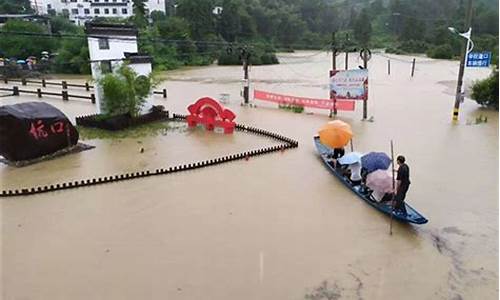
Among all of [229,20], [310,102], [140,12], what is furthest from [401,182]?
[229,20]

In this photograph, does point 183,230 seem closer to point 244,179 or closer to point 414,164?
point 244,179

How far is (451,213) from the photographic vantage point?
8781mm

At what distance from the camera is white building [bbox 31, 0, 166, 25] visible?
70688mm

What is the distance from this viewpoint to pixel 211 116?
1617 centimetres

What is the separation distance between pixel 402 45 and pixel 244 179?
62.6 meters

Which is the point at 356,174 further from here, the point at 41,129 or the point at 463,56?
the point at 463,56

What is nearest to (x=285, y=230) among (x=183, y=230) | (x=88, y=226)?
(x=183, y=230)

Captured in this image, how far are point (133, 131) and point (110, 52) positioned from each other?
3.45 meters

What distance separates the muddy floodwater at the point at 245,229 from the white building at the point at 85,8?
63275 millimetres

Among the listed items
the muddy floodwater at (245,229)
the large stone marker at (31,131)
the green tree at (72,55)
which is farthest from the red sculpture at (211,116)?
the green tree at (72,55)

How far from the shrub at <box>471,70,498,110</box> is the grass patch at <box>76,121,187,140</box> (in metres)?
14.2

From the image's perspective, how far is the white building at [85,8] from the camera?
70.7m

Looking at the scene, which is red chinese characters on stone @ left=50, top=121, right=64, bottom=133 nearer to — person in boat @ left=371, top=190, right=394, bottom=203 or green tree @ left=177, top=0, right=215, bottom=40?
person in boat @ left=371, top=190, right=394, bottom=203

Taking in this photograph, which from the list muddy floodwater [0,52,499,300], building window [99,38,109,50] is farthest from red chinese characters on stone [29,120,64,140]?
building window [99,38,109,50]
